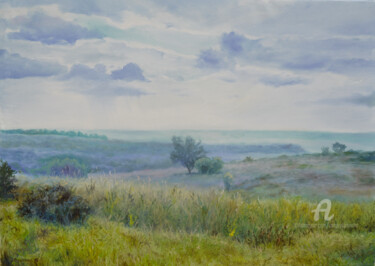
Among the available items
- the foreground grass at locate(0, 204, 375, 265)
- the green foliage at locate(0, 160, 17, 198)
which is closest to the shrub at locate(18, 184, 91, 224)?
the foreground grass at locate(0, 204, 375, 265)

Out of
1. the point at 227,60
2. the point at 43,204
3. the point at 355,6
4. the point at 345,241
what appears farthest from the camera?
the point at 355,6

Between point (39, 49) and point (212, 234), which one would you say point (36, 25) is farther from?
point (212, 234)

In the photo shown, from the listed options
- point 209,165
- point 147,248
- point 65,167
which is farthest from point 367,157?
point 65,167

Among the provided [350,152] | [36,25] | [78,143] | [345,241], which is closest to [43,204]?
[78,143]

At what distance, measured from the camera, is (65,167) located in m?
4.54

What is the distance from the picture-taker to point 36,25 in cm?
443

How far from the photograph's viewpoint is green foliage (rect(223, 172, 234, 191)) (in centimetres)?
462

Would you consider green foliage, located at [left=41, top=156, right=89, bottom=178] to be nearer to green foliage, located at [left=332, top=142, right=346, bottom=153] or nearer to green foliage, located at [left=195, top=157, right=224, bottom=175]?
green foliage, located at [left=195, top=157, right=224, bottom=175]

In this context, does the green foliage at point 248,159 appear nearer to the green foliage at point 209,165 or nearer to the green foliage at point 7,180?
the green foliage at point 209,165

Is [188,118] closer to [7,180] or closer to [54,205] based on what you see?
[54,205]

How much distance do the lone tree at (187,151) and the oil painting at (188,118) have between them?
0.05 feet

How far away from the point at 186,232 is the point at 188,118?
1.43m

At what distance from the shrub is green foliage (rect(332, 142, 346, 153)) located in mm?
3301

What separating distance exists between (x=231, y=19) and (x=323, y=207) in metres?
2.70
